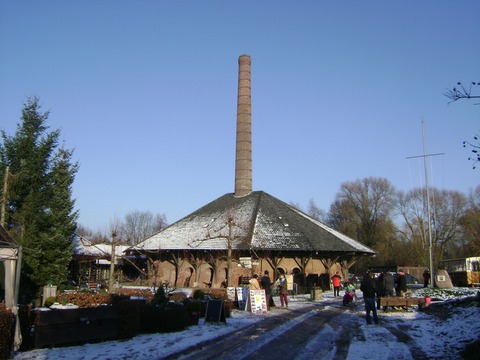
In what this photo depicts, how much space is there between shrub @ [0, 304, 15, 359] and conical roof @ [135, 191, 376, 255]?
19721 mm

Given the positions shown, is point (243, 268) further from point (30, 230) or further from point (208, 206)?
point (30, 230)

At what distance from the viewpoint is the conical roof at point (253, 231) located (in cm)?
3088

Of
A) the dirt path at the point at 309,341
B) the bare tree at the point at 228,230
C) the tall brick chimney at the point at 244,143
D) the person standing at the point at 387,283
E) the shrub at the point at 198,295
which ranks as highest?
the tall brick chimney at the point at 244,143

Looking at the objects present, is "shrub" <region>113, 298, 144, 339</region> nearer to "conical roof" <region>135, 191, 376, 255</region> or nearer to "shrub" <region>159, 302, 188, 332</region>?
"shrub" <region>159, 302, 188, 332</region>

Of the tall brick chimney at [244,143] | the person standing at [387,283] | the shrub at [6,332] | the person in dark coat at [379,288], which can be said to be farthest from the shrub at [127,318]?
the tall brick chimney at [244,143]

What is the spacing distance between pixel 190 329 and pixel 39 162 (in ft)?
60.9

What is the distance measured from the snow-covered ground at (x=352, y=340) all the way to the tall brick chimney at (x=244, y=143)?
25.8 m

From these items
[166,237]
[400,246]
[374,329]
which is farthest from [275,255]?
[400,246]

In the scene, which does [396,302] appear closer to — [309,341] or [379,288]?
[379,288]

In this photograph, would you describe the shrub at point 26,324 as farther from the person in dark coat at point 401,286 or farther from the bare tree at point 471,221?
the bare tree at point 471,221

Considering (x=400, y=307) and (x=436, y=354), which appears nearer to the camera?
(x=436, y=354)

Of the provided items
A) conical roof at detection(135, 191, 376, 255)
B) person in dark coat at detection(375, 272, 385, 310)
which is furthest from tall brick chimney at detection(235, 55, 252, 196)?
person in dark coat at detection(375, 272, 385, 310)

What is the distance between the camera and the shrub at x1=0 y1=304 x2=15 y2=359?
819cm

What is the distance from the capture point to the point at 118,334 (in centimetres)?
1068
